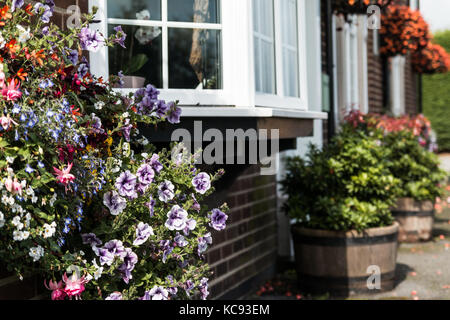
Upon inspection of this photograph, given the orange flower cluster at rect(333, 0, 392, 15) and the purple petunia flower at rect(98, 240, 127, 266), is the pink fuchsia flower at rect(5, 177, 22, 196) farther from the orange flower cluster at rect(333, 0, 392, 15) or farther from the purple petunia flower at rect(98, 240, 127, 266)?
the orange flower cluster at rect(333, 0, 392, 15)

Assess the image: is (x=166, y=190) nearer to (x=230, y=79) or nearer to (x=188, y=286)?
(x=188, y=286)

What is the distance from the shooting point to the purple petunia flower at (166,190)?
8.71 feet

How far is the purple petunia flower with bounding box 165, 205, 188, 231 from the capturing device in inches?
104

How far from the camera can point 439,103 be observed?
19.8 meters

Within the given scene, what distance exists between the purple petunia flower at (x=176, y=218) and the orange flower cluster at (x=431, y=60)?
32.9ft

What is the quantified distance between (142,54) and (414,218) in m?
4.64

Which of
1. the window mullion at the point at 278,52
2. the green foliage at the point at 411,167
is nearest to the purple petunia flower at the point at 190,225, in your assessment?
the window mullion at the point at 278,52

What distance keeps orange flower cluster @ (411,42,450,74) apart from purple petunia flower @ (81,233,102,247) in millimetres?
10285

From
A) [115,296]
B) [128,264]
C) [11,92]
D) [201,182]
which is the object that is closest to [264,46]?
[201,182]

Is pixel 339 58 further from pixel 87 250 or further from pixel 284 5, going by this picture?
pixel 87 250

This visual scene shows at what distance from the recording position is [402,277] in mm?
5625

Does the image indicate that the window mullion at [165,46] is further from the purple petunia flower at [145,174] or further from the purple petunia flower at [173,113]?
the purple petunia flower at [145,174]
